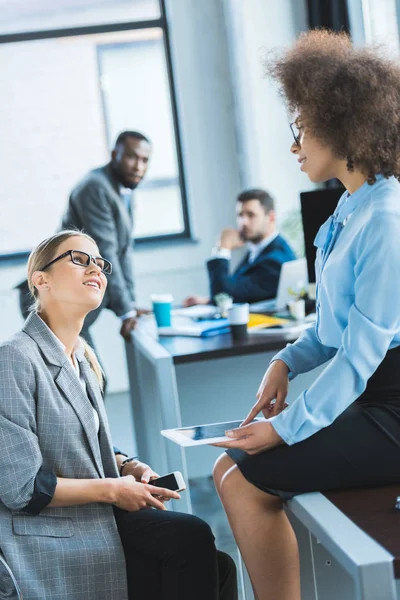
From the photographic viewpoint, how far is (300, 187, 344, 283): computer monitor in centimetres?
330

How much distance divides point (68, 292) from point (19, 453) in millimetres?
402

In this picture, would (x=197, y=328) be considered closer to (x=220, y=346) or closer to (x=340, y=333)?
(x=220, y=346)

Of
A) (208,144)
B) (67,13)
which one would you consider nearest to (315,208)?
(208,144)

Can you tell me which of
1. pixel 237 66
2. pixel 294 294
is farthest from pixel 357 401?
pixel 237 66

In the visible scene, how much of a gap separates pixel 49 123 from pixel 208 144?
118 cm

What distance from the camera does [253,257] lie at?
14.7 feet

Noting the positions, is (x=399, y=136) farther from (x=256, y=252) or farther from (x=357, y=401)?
(x=256, y=252)

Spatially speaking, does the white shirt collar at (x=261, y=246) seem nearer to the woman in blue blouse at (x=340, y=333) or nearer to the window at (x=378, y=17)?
the window at (x=378, y=17)

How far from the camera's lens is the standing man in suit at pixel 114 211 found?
4.14m

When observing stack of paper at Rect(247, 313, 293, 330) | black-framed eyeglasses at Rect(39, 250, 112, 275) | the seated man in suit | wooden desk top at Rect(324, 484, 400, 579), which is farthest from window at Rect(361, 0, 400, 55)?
wooden desk top at Rect(324, 484, 400, 579)

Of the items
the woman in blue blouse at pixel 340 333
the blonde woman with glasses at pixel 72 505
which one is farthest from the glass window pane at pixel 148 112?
the woman in blue blouse at pixel 340 333

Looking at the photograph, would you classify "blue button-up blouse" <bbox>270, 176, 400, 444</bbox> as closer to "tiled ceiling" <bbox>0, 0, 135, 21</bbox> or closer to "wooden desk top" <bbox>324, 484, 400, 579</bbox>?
"wooden desk top" <bbox>324, 484, 400, 579</bbox>

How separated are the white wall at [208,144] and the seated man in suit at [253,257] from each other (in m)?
1.70

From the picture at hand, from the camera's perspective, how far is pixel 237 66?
6.32m
